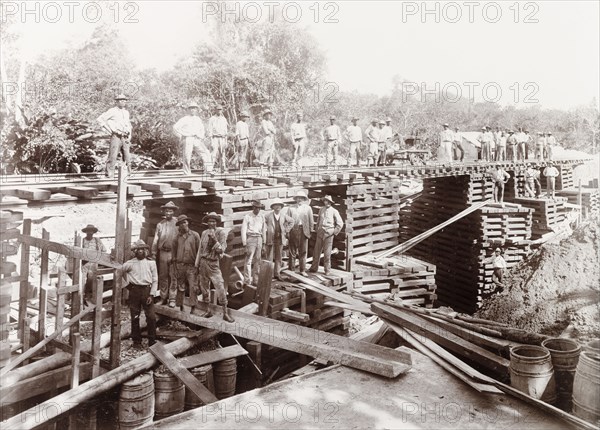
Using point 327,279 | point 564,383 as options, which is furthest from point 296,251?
point 564,383

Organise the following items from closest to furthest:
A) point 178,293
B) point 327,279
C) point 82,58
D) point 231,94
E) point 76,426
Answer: point 76,426, point 178,293, point 327,279, point 231,94, point 82,58

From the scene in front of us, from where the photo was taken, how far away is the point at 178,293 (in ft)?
29.0

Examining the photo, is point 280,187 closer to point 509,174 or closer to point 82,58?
point 509,174

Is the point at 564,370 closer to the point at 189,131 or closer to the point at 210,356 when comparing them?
the point at 210,356

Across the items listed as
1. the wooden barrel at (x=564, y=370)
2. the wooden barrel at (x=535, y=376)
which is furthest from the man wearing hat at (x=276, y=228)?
the wooden barrel at (x=564, y=370)

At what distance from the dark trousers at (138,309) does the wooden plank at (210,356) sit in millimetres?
891

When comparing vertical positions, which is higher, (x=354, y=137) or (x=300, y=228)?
(x=354, y=137)

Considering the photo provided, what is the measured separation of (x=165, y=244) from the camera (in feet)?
28.9

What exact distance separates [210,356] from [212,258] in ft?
5.17

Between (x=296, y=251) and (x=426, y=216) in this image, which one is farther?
(x=426, y=216)

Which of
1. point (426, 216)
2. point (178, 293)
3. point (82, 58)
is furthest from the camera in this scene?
point (82, 58)

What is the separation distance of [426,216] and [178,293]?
51.8 feet

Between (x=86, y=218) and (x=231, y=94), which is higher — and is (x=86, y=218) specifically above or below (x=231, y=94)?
→ below

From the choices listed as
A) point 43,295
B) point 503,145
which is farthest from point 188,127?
point 503,145
